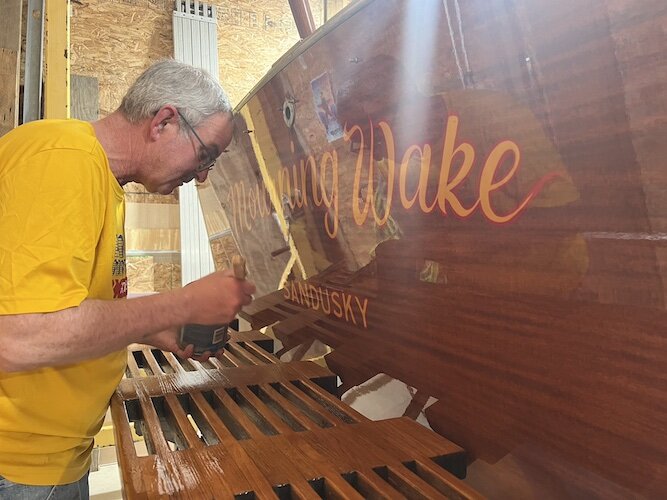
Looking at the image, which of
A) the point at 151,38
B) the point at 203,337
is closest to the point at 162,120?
the point at 203,337

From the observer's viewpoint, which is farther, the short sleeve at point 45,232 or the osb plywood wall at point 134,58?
the osb plywood wall at point 134,58

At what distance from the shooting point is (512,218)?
0.72 m

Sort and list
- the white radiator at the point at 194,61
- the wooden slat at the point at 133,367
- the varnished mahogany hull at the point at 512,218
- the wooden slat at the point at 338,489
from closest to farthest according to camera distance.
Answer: the varnished mahogany hull at the point at 512,218 → the wooden slat at the point at 338,489 → the wooden slat at the point at 133,367 → the white radiator at the point at 194,61

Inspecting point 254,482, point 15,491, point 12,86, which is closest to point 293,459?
point 254,482

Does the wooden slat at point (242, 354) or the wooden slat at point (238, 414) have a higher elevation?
the wooden slat at point (238, 414)

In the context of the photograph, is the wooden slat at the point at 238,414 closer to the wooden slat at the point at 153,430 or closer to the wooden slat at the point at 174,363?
the wooden slat at the point at 153,430

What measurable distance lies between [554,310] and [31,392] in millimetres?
912

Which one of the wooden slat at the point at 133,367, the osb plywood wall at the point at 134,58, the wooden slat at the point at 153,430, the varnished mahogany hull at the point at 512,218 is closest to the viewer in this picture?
the varnished mahogany hull at the point at 512,218

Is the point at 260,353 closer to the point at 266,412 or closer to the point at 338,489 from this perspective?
the point at 266,412

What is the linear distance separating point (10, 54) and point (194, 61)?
7.95ft

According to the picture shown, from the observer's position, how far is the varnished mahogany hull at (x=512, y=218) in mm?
577

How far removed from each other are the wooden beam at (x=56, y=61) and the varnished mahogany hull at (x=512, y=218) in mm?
1136

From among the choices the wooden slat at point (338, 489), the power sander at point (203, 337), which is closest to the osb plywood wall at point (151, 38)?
the power sander at point (203, 337)

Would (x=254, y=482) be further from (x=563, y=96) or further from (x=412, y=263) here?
(x=563, y=96)
